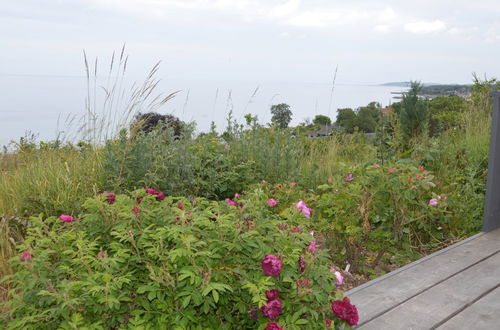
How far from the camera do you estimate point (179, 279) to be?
58.5 inches

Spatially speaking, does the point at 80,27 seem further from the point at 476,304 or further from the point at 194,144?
the point at 476,304

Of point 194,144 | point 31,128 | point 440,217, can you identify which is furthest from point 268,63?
point 440,217

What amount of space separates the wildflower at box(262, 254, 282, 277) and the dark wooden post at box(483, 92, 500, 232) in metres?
2.41

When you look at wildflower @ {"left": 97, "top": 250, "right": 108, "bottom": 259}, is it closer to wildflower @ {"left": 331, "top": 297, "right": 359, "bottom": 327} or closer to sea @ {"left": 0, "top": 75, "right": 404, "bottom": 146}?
wildflower @ {"left": 331, "top": 297, "right": 359, "bottom": 327}

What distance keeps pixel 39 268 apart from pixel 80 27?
6929 millimetres

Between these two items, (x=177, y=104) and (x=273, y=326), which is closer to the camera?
(x=273, y=326)

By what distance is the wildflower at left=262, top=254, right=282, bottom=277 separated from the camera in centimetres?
159

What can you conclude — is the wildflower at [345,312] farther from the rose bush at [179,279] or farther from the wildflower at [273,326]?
the wildflower at [273,326]

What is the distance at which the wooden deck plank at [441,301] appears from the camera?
6.50ft

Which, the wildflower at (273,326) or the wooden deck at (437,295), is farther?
the wooden deck at (437,295)

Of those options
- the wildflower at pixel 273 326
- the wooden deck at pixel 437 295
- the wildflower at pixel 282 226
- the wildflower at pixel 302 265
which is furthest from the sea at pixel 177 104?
the wildflower at pixel 273 326

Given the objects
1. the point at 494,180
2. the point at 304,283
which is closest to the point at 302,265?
the point at 304,283

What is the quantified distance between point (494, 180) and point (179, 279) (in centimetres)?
279

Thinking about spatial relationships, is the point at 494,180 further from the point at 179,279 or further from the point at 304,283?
the point at 179,279
